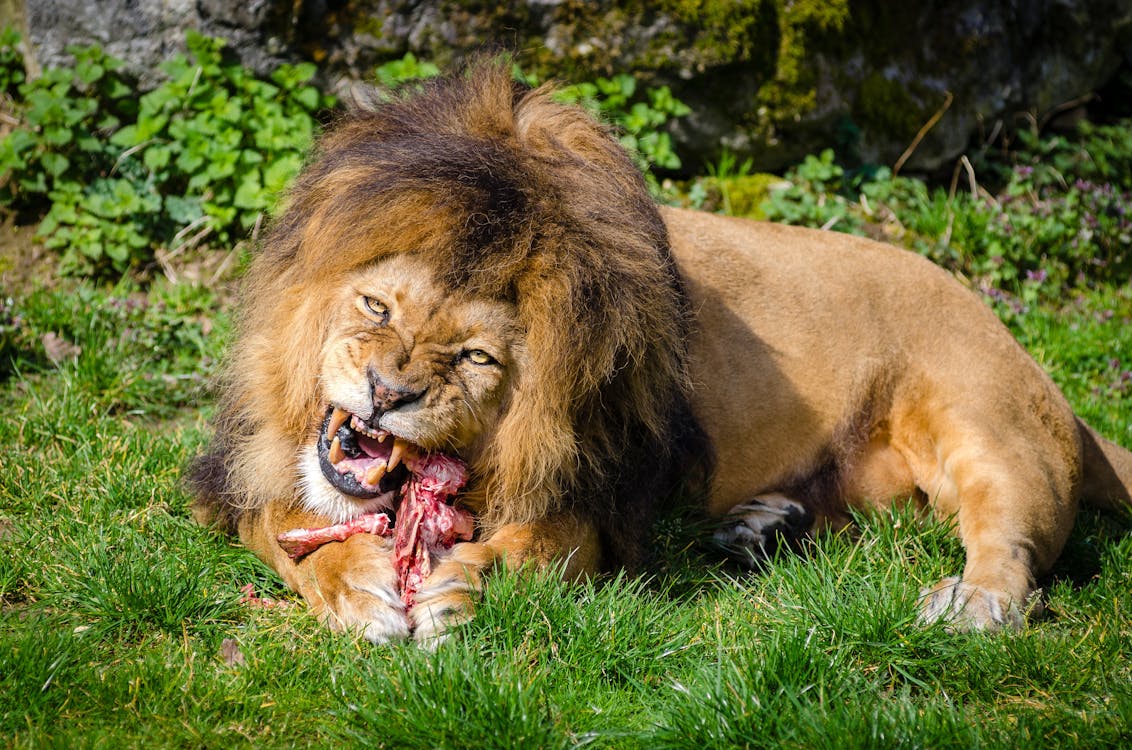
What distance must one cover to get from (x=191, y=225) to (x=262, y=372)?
2.88 meters

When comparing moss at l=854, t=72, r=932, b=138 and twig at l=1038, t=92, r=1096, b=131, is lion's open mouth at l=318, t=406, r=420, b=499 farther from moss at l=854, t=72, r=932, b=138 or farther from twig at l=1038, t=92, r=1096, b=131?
twig at l=1038, t=92, r=1096, b=131

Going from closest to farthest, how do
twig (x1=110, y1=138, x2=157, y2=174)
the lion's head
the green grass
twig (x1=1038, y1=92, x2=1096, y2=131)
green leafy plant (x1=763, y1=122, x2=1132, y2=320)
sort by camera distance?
the green grass
the lion's head
twig (x1=110, y1=138, x2=157, y2=174)
green leafy plant (x1=763, y1=122, x2=1132, y2=320)
twig (x1=1038, y1=92, x2=1096, y2=131)

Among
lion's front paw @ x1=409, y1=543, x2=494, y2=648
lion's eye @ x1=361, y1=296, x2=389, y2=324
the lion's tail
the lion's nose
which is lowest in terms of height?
the lion's tail

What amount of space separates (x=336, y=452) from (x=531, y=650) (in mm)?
769

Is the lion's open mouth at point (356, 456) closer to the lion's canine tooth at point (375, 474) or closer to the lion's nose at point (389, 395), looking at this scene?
the lion's canine tooth at point (375, 474)

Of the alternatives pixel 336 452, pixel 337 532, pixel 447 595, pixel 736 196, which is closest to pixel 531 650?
pixel 447 595

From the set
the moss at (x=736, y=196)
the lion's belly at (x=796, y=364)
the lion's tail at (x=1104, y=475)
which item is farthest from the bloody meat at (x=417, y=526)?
the moss at (x=736, y=196)

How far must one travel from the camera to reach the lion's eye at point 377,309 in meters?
3.07

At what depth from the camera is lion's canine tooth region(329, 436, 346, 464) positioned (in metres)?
3.23

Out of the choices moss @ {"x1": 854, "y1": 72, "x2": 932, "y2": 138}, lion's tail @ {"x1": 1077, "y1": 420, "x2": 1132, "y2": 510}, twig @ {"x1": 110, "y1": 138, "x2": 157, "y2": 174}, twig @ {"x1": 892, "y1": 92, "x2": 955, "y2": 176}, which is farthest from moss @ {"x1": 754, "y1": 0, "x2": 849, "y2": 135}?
twig @ {"x1": 110, "y1": 138, "x2": 157, "y2": 174}

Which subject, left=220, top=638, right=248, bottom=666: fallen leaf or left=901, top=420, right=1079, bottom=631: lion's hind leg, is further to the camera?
left=901, top=420, right=1079, bottom=631: lion's hind leg

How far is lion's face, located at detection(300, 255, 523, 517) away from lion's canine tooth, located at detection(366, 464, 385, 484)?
0.04 meters

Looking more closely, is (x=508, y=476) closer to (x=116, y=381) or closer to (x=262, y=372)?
(x=262, y=372)

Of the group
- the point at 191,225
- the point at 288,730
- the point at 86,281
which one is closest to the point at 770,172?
the point at 191,225
